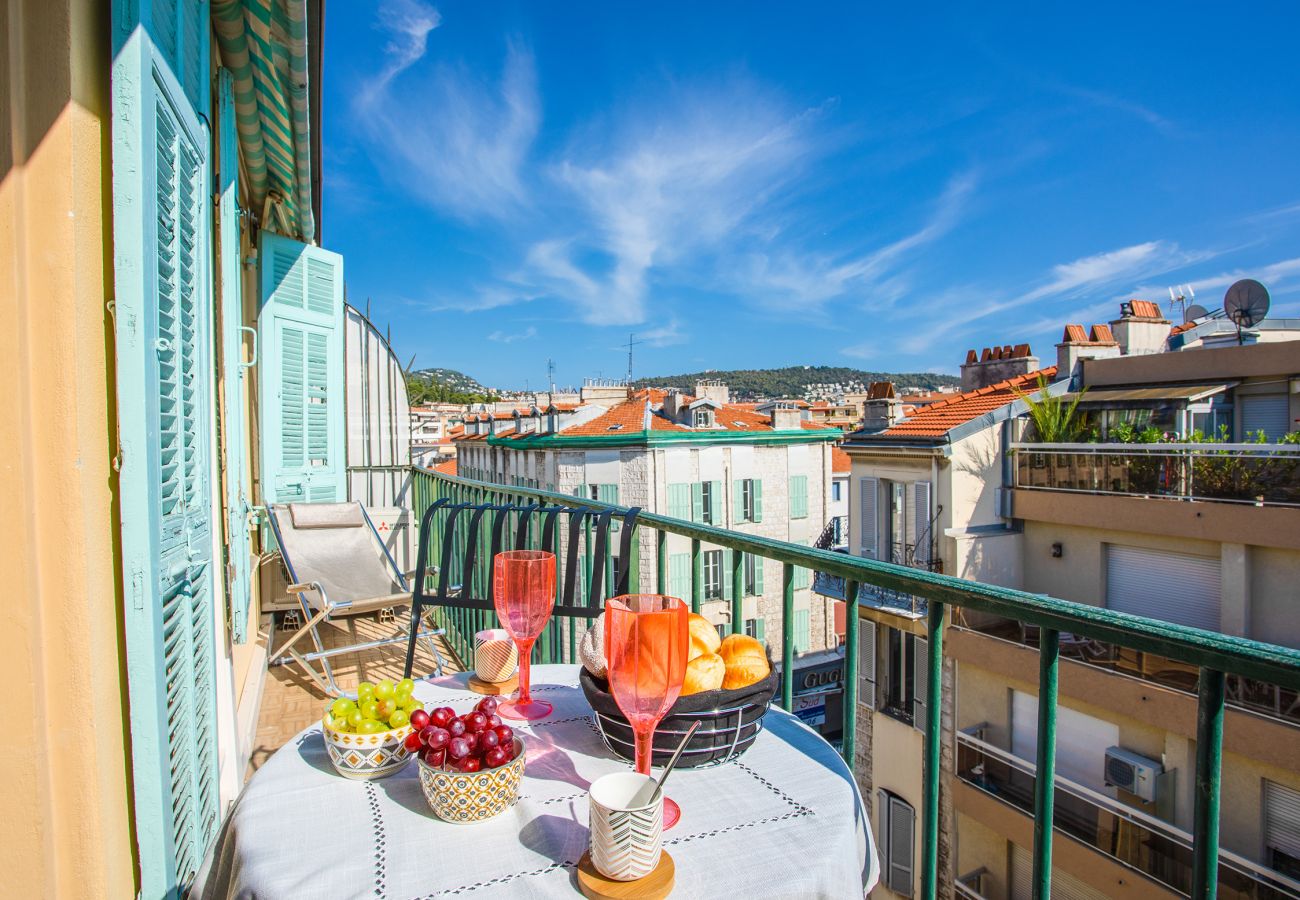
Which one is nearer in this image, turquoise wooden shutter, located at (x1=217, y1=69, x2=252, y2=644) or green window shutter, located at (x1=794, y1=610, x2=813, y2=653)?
turquoise wooden shutter, located at (x1=217, y1=69, x2=252, y2=644)

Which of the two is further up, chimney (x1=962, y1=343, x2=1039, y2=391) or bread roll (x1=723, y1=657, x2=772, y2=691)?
chimney (x1=962, y1=343, x2=1039, y2=391)

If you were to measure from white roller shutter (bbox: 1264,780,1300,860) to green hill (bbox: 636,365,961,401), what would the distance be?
59.7 m

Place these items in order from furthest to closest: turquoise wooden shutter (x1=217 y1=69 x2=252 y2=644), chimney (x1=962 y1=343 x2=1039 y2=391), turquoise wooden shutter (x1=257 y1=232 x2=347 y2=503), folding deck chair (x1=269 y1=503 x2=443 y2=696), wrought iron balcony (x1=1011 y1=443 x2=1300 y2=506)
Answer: chimney (x1=962 y1=343 x2=1039 y2=391) < wrought iron balcony (x1=1011 y1=443 x2=1300 y2=506) < turquoise wooden shutter (x1=257 y1=232 x2=347 y2=503) < folding deck chair (x1=269 y1=503 x2=443 y2=696) < turquoise wooden shutter (x1=217 y1=69 x2=252 y2=644)

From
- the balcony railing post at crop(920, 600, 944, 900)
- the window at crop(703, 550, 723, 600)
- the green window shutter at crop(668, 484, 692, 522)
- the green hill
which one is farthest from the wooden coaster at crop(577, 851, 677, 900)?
the green hill

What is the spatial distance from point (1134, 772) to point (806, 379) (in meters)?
71.8

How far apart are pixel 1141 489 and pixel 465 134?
15.8 meters

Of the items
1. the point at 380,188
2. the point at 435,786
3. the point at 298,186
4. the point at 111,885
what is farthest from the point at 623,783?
the point at 380,188

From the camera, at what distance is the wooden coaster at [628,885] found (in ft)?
2.47

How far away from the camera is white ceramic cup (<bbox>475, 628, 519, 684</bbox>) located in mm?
1434

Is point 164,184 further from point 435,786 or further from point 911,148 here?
point 911,148

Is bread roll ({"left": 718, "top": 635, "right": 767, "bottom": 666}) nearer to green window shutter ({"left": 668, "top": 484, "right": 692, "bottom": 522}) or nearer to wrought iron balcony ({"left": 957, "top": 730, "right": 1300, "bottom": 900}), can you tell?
wrought iron balcony ({"left": 957, "top": 730, "right": 1300, "bottom": 900})

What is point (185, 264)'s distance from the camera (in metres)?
1.58

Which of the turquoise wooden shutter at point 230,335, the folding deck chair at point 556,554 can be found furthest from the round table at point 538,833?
the turquoise wooden shutter at point 230,335

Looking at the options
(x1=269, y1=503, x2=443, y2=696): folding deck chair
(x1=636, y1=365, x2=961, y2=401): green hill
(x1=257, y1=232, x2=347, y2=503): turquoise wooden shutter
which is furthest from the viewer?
(x1=636, y1=365, x2=961, y2=401): green hill
